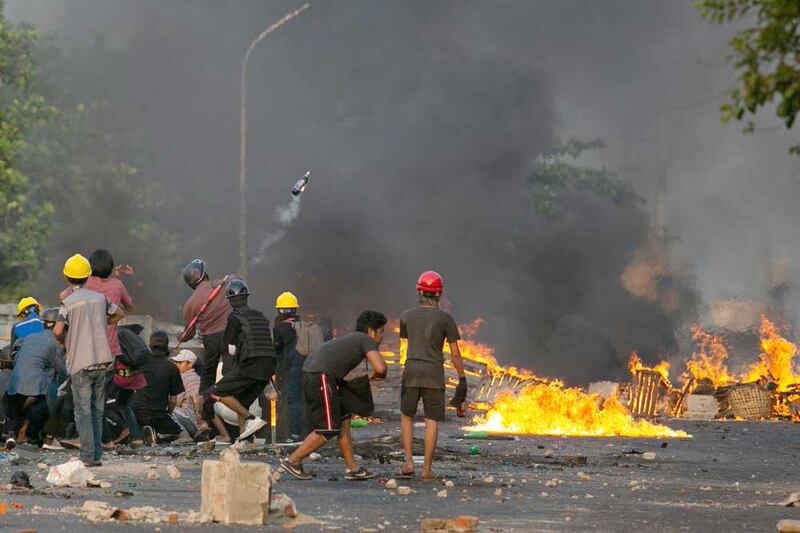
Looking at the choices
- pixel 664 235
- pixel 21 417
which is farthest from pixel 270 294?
pixel 21 417

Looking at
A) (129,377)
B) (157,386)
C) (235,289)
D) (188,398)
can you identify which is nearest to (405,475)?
(235,289)

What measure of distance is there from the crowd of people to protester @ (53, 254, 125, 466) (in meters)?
0.01

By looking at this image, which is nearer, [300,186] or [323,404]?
[323,404]

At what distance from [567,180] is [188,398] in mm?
48393

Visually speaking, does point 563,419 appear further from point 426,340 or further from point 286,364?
point 426,340

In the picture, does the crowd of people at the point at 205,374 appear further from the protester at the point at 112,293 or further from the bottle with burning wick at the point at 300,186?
the bottle with burning wick at the point at 300,186

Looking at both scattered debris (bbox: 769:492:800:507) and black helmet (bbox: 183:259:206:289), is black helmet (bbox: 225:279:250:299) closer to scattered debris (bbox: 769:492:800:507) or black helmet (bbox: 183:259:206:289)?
black helmet (bbox: 183:259:206:289)

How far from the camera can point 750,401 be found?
36812 millimetres

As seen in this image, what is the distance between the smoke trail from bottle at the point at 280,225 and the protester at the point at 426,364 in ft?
117

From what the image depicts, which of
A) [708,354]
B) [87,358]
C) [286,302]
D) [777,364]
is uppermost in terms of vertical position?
[708,354]

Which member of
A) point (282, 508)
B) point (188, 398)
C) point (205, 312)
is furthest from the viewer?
point (188, 398)

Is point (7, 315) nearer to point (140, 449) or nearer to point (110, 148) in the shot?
point (140, 449)

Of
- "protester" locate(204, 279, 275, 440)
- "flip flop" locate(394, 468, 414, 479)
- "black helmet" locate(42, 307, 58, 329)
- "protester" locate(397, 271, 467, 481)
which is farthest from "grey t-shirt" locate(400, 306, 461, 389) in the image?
"black helmet" locate(42, 307, 58, 329)

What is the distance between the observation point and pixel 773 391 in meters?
37.6
